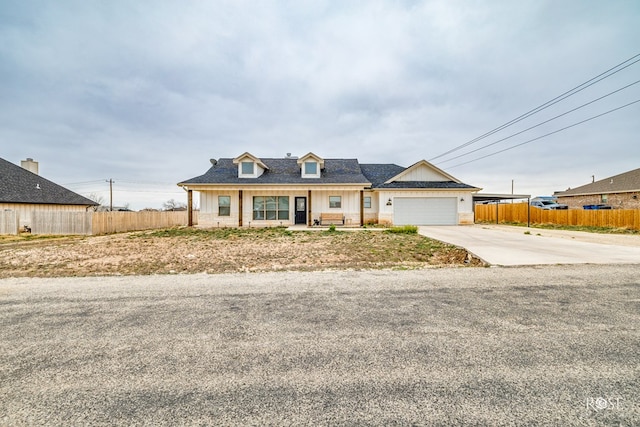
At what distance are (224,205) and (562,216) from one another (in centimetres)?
2499

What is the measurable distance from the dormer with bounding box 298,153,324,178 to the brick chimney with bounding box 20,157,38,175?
77.6ft

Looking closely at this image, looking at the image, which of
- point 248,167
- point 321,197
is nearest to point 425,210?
point 321,197

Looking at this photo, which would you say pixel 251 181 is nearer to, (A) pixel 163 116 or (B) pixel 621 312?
(A) pixel 163 116

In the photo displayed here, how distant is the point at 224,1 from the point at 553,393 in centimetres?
1543

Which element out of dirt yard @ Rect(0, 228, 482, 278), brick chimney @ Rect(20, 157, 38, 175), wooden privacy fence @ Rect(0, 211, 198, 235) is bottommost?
dirt yard @ Rect(0, 228, 482, 278)

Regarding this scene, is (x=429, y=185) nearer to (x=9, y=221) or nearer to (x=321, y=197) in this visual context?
(x=321, y=197)

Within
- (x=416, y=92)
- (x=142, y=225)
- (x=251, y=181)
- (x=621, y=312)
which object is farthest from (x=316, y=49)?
(x=142, y=225)

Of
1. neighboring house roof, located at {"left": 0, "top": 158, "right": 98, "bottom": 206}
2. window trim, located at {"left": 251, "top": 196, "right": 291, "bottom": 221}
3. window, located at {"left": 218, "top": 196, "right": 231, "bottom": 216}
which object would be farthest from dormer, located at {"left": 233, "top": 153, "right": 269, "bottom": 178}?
neighboring house roof, located at {"left": 0, "top": 158, "right": 98, "bottom": 206}

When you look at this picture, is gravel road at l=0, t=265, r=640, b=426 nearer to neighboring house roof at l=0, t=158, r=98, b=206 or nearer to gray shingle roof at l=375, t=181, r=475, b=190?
gray shingle roof at l=375, t=181, r=475, b=190

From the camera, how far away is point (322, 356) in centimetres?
253

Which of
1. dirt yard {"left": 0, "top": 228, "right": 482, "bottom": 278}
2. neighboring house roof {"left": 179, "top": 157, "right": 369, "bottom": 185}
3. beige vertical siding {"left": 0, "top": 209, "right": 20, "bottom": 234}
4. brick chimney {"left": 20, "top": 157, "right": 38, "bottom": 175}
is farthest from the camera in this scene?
brick chimney {"left": 20, "top": 157, "right": 38, "bottom": 175}

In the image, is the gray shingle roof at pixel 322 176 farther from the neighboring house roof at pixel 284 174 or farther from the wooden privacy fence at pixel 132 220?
the wooden privacy fence at pixel 132 220

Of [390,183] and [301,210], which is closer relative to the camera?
[301,210]

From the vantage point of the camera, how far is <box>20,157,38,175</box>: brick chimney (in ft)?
75.8
